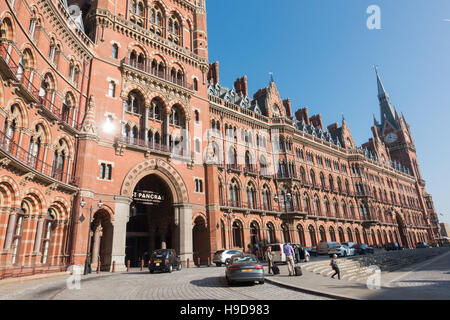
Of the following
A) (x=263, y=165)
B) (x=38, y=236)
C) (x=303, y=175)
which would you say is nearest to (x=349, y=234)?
(x=303, y=175)

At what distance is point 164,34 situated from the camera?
109ft

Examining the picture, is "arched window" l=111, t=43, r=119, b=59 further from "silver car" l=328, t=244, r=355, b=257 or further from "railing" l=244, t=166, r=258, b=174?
"silver car" l=328, t=244, r=355, b=257

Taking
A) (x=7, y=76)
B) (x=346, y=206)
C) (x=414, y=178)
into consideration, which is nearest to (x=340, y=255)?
(x=346, y=206)

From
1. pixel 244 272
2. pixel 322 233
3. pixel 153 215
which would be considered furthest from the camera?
pixel 322 233

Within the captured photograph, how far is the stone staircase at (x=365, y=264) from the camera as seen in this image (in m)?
21.8

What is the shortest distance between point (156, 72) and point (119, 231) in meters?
17.0

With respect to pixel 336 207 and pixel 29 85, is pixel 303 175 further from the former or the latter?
pixel 29 85

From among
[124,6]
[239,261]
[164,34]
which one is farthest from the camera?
[164,34]

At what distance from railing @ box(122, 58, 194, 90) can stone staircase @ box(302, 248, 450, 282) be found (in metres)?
22.9

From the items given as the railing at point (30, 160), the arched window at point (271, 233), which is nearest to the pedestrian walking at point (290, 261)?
the railing at point (30, 160)

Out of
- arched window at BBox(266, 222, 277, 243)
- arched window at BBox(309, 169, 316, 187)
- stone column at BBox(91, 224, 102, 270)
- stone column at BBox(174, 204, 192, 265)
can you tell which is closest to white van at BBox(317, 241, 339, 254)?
arched window at BBox(266, 222, 277, 243)

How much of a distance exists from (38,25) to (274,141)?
3204cm

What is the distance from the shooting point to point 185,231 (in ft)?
89.6
